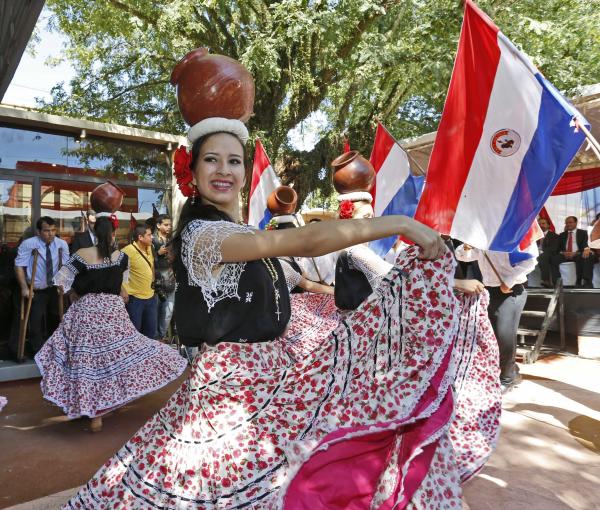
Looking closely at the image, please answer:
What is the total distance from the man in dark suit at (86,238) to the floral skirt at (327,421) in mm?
5104

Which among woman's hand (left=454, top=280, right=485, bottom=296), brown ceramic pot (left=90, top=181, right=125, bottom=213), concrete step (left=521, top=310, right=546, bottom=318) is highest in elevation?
brown ceramic pot (left=90, top=181, right=125, bottom=213)

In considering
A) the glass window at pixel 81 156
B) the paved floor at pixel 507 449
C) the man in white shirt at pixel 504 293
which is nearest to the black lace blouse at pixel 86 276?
the paved floor at pixel 507 449

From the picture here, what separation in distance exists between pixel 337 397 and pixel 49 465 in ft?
9.66

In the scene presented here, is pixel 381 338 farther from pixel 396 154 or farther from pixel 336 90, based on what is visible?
pixel 336 90

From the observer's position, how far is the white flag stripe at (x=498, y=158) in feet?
10.2

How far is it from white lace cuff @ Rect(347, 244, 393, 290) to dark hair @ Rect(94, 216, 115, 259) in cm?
247

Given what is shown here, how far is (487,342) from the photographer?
106 inches

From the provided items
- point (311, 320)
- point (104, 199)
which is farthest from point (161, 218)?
point (311, 320)

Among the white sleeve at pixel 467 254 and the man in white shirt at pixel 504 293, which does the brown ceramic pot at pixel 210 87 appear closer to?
the man in white shirt at pixel 504 293

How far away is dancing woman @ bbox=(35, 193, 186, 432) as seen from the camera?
14.5ft

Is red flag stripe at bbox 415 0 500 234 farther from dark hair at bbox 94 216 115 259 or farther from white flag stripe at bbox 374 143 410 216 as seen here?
dark hair at bbox 94 216 115 259

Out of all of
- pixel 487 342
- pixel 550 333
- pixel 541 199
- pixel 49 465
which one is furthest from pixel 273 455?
pixel 550 333

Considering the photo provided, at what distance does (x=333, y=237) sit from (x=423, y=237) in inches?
10.5

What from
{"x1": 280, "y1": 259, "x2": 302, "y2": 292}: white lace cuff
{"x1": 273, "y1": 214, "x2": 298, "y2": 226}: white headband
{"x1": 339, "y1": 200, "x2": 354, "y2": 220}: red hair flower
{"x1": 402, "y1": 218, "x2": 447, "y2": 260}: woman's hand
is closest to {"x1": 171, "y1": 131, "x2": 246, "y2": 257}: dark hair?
{"x1": 402, "y1": 218, "x2": 447, "y2": 260}: woman's hand
